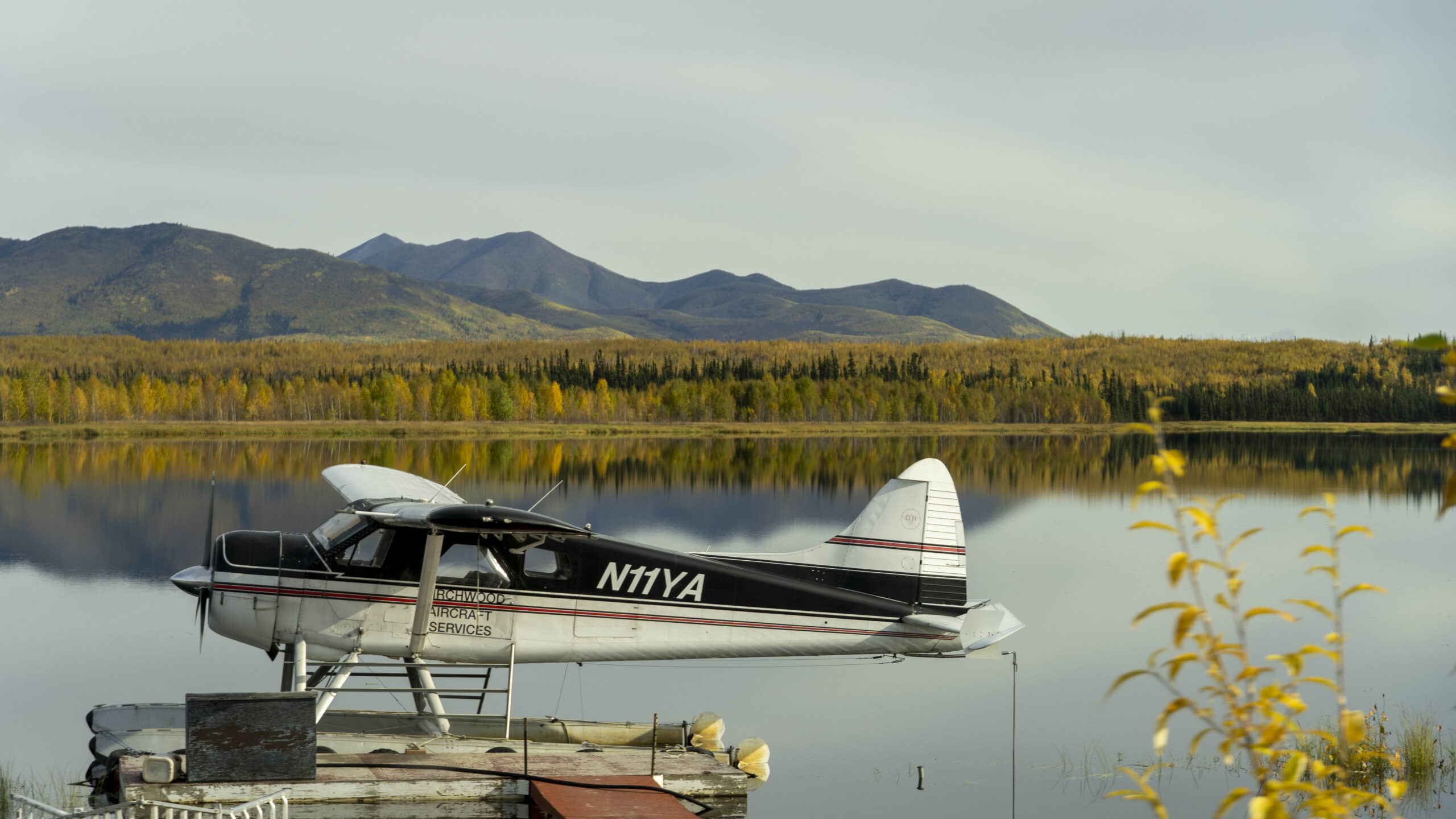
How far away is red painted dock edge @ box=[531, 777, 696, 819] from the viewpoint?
21.9 ft

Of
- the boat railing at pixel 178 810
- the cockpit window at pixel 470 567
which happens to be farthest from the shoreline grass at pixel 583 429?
the boat railing at pixel 178 810

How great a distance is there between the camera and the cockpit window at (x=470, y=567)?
8914 millimetres

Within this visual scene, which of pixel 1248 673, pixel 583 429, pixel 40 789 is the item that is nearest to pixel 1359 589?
pixel 1248 673

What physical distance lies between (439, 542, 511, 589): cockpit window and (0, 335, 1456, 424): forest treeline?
94.7 m

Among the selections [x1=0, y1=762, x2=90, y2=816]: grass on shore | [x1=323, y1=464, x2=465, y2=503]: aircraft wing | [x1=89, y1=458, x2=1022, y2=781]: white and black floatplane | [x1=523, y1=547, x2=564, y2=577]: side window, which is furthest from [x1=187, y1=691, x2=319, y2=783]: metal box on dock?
[x1=323, y1=464, x2=465, y2=503]: aircraft wing

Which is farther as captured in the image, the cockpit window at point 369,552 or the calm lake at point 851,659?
the calm lake at point 851,659

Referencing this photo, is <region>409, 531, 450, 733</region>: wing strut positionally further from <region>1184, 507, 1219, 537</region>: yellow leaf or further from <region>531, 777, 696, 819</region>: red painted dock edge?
<region>1184, 507, 1219, 537</region>: yellow leaf

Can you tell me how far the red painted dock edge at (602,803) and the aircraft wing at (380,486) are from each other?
3334 millimetres

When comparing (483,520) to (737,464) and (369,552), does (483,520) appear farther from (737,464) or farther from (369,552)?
(737,464)

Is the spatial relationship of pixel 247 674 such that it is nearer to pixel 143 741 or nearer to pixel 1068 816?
pixel 143 741

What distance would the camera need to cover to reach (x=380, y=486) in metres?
10.4

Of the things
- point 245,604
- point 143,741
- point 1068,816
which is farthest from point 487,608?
point 1068,816

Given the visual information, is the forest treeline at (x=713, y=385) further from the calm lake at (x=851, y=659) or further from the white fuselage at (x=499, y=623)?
the white fuselage at (x=499, y=623)

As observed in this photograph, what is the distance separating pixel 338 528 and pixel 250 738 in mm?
2386
